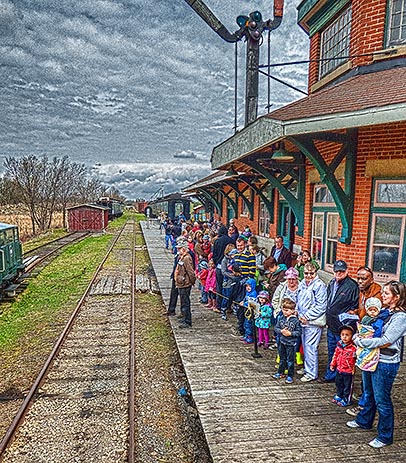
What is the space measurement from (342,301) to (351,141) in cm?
259

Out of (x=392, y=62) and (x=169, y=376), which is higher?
(x=392, y=62)

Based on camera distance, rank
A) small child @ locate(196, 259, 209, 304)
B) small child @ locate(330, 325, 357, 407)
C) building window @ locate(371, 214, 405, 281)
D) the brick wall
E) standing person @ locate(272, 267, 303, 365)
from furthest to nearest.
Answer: small child @ locate(196, 259, 209, 304) → the brick wall → building window @ locate(371, 214, 405, 281) → standing person @ locate(272, 267, 303, 365) → small child @ locate(330, 325, 357, 407)

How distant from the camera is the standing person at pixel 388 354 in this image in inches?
132

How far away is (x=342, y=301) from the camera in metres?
4.43

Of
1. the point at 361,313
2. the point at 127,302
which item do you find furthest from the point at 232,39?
the point at 361,313

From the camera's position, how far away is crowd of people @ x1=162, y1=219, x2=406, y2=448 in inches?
137

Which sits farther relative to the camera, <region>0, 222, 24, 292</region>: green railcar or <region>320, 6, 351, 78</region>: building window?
<region>0, 222, 24, 292</region>: green railcar

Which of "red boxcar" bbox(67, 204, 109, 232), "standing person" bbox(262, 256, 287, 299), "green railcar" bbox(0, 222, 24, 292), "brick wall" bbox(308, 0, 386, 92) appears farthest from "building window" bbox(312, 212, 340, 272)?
"red boxcar" bbox(67, 204, 109, 232)

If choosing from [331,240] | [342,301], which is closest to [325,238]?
[331,240]

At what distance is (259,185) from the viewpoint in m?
11.6

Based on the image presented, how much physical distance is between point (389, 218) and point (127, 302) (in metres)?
6.64

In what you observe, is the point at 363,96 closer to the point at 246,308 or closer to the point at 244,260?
the point at 244,260

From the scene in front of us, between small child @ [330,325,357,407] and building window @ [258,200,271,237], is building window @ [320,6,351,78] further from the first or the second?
small child @ [330,325,357,407]

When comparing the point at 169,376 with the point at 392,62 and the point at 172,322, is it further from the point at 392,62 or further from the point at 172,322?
the point at 392,62
